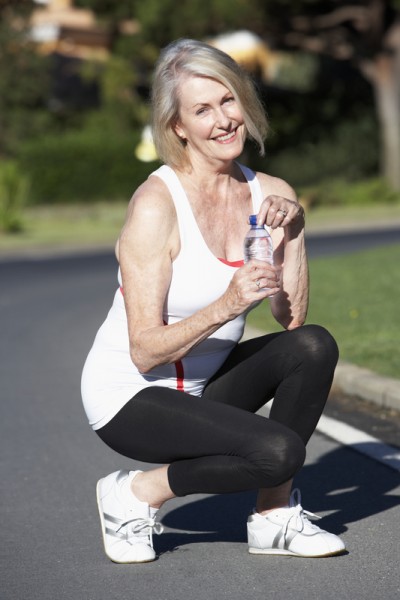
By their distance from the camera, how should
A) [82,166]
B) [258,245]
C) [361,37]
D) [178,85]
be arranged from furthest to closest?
[361,37] → [82,166] → [178,85] → [258,245]

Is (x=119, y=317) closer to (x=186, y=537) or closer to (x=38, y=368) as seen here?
(x=186, y=537)

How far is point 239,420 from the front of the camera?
4.32m

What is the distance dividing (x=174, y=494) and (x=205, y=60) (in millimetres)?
1462

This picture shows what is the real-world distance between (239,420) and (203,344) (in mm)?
292

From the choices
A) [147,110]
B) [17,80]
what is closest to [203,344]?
[147,110]

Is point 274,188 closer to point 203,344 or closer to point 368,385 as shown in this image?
point 203,344

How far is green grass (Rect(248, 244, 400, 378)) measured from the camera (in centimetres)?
897

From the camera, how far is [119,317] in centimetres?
445

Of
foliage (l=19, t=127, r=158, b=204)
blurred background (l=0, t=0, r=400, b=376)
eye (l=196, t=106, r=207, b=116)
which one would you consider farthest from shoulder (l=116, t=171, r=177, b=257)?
foliage (l=19, t=127, r=158, b=204)

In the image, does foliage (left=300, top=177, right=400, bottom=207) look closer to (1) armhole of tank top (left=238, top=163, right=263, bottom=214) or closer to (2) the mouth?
(1) armhole of tank top (left=238, top=163, right=263, bottom=214)

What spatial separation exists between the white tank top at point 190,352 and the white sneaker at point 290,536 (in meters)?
0.51

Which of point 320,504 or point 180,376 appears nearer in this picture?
point 180,376

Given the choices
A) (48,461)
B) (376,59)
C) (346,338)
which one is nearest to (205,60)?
(48,461)

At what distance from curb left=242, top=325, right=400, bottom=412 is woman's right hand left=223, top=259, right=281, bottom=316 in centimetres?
345
